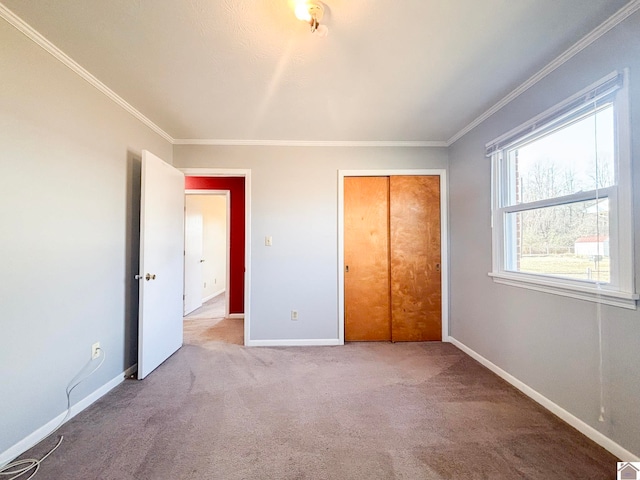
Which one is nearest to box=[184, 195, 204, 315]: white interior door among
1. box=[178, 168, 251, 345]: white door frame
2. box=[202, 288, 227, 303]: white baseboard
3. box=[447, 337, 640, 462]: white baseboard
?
box=[202, 288, 227, 303]: white baseboard

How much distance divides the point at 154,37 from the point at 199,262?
4.08 m

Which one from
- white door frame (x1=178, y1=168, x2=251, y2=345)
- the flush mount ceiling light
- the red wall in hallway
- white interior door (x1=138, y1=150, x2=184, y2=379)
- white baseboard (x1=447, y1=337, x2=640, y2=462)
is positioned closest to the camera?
the flush mount ceiling light

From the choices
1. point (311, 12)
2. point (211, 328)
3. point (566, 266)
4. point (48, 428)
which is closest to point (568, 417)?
point (566, 266)

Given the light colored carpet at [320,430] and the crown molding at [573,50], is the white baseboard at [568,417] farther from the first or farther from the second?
the crown molding at [573,50]

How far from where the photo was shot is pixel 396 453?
1.45 meters

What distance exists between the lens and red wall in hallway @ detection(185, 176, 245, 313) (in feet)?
13.9

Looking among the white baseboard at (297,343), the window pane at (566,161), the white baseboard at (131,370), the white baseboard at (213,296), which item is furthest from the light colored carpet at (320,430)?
the white baseboard at (213,296)

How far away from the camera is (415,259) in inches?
123

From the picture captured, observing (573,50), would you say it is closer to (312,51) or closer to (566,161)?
(566,161)

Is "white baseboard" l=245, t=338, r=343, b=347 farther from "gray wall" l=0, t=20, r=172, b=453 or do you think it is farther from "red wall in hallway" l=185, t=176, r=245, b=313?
"red wall in hallway" l=185, t=176, r=245, b=313

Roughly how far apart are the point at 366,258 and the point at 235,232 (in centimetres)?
239

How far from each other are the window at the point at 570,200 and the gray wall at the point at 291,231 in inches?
65.6

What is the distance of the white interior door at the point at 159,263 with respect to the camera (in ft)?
7.39

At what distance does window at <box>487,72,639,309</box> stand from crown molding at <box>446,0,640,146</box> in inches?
10.8
